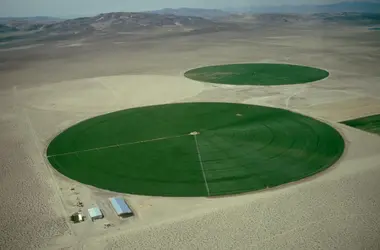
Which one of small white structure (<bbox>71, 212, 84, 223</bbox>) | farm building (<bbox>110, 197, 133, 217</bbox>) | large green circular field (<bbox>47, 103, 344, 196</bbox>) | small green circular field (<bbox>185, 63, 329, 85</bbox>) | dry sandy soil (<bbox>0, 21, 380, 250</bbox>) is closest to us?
dry sandy soil (<bbox>0, 21, 380, 250</bbox>)

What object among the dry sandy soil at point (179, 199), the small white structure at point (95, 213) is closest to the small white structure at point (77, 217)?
the dry sandy soil at point (179, 199)

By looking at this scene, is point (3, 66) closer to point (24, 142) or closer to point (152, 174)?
point (24, 142)

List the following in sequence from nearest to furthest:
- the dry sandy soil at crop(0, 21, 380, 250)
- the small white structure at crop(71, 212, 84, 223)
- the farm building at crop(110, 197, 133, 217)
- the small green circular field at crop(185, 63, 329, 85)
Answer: the dry sandy soil at crop(0, 21, 380, 250) < the small white structure at crop(71, 212, 84, 223) < the farm building at crop(110, 197, 133, 217) < the small green circular field at crop(185, 63, 329, 85)

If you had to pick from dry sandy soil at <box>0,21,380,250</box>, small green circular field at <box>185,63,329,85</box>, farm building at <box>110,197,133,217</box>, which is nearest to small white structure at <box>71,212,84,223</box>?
dry sandy soil at <box>0,21,380,250</box>

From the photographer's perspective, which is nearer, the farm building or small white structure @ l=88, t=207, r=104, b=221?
small white structure @ l=88, t=207, r=104, b=221

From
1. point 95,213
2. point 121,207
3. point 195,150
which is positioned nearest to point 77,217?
point 95,213

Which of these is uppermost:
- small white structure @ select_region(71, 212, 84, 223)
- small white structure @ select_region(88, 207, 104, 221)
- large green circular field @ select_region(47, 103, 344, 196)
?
large green circular field @ select_region(47, 103, 344, 196)

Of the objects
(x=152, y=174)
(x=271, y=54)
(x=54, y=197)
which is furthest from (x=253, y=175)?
(x=271, y=54)

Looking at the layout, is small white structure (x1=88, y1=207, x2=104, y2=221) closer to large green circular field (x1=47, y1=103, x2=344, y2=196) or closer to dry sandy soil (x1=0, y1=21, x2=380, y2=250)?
dry sandy soil (x1=0, y1=21, x2=380, y2=250)
